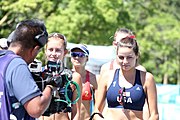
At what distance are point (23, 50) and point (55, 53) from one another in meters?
1.94

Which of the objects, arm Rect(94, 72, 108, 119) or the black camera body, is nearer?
the black camera body

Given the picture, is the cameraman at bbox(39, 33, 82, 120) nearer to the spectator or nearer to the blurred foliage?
the spectator

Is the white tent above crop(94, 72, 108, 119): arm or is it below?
below

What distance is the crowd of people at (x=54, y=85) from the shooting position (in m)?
3.69

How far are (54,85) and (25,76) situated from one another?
0.32m

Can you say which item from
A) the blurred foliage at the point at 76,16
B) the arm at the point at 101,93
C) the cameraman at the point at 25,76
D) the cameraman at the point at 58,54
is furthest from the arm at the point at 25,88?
the blurred foliage at the point at 76,16

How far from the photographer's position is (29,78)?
3689 millimetres

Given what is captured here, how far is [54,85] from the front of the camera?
391 centimetres

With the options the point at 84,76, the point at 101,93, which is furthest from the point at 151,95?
the point at 84,76

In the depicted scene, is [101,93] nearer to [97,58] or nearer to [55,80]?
[55,80]

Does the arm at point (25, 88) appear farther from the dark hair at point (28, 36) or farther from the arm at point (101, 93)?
the arm at point (101, 93)

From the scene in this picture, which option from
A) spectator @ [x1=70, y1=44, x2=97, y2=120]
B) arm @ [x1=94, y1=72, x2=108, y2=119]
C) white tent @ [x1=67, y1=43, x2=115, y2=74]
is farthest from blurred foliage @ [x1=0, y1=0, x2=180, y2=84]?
arm @ [x1=94, y1=72, x2=108, y2=119]

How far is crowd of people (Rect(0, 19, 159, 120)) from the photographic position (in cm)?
369

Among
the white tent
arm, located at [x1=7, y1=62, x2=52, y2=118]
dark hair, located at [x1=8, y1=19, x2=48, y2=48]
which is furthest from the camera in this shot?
the white tent
